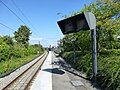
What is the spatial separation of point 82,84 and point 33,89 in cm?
320

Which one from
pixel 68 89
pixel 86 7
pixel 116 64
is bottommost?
pixel 68 89

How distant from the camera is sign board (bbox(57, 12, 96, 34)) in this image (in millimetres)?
17859

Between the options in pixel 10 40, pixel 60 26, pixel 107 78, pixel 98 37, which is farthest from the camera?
pixel 10 40

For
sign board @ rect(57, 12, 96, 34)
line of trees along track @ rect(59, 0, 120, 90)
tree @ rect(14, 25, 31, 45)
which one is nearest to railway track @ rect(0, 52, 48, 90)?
line of trees along track @ rect(59, 0, 120, 90)

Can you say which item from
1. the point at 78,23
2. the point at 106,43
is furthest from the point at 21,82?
A: the point at 106,43

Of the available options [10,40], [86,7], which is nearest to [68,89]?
[86,7]

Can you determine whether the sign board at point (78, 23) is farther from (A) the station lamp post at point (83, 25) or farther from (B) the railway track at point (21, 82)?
(B) the railway track at point (21, 82)

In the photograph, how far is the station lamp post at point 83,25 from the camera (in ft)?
58.4

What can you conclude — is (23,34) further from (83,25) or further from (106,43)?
(83,25)

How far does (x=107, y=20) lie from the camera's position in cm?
2128

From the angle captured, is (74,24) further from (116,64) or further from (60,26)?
(116,64)

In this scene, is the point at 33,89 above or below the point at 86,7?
below

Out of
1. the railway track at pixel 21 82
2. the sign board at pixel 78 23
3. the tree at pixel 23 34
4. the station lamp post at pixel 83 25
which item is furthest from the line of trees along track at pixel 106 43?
the tree at pixel 23 34

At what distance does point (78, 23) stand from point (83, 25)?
2.38ft
